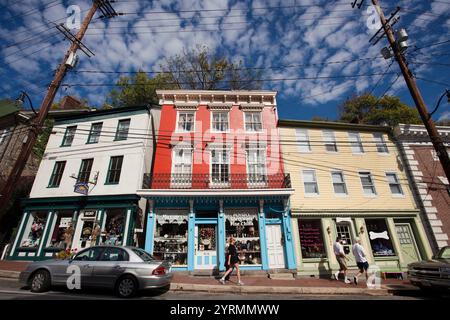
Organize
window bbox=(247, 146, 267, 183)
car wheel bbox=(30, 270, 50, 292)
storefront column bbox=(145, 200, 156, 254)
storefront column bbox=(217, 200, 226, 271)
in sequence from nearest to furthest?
car wheel bbox=(30, 270, 50, 292) → storefront column bbox=(217, 200, 226, 271) → storefront column bbox=(145, 200, 156, 254) → window bbox=(247, 146, 267, 183)

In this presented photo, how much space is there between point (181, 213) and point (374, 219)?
12.1 meters

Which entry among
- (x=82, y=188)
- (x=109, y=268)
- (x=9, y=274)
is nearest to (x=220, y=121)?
(x=82, y=188)

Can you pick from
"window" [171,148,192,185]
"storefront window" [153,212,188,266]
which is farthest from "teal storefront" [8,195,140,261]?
"window" [171,148,192,185]

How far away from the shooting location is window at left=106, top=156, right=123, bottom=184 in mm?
15000

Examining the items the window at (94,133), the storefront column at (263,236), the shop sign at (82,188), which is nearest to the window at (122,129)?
the window at (94,133)

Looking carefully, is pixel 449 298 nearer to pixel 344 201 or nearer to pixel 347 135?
pixel 344 201

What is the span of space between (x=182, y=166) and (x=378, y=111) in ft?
87.7

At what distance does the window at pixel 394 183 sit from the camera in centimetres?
1542

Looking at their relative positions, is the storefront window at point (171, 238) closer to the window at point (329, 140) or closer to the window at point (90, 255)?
the window at point (90, 255)

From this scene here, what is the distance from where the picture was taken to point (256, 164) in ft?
49.5

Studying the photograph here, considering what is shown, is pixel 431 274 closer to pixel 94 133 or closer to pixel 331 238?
pixel 331 238

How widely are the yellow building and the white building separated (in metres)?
9.66

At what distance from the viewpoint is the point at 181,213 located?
13578 mm

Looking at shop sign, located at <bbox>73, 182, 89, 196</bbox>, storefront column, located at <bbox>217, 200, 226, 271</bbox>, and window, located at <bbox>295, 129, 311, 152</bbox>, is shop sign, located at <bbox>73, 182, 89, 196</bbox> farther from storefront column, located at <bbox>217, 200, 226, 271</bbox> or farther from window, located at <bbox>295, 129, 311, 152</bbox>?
Answer: window, located at <bbox>295, 129, 311, 152</bbox>
